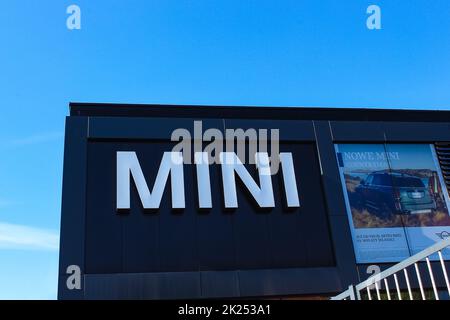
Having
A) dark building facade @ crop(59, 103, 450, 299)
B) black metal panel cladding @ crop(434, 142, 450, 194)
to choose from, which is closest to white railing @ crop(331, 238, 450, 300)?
dark building facade @ crop(59, 103, 450, 299)

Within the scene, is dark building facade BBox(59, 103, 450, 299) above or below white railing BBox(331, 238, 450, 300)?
above

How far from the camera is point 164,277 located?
14.3 metres

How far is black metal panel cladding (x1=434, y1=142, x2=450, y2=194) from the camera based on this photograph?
17750 mm

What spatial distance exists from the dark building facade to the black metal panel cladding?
0.05m

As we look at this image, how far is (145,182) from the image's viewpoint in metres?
15.6

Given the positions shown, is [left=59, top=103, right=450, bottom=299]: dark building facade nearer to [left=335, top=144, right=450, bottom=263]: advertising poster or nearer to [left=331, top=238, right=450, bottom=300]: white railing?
[left=335, top=144, right=450, bottom=263]: advertising poster

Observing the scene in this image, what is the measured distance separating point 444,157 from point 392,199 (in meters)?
3.23

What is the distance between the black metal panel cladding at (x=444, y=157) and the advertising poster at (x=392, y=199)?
198 millimetres

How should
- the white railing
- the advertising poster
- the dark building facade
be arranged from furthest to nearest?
the advertising poster, the dark building facade, the white railing

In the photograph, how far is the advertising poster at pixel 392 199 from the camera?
16152 mm

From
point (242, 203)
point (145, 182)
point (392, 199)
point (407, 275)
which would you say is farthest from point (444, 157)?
point (407, 275)

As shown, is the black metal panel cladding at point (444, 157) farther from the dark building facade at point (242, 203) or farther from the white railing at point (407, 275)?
the white railing at point (407, 275)
